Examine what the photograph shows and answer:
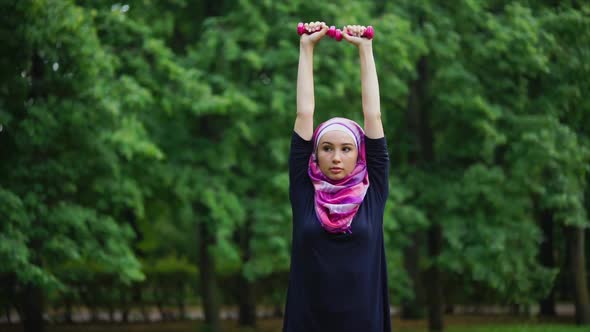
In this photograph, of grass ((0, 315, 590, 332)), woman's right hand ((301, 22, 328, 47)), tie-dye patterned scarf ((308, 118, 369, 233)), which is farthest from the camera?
grass ((0, 315, 590, 332))

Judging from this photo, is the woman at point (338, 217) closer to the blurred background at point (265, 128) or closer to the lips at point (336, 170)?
the lips at point (336, 170)

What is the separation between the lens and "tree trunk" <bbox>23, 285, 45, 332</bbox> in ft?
39.7

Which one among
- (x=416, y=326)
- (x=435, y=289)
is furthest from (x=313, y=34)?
(x=416, y=326)

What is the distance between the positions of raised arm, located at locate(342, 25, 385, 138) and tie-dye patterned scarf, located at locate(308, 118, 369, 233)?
9 centimetres

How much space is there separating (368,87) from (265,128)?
989 centimetres

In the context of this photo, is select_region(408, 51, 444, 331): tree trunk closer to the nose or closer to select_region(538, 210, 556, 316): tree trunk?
select_region(538, 210, 556, 316): tree trunk

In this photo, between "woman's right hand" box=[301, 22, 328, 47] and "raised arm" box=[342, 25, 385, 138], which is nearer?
"raised arm" box=[342, 25, 385, 138]

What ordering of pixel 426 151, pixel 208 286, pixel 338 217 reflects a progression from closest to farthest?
pixel 338 217, pixel 208 286, pixel 426 151

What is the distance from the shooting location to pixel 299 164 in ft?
12.6

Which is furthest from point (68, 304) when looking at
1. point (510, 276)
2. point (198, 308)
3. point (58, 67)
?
point (510, 276)

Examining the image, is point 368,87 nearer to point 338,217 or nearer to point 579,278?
point 338,217

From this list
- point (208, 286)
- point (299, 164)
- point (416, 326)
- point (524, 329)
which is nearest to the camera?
point (299, 164)

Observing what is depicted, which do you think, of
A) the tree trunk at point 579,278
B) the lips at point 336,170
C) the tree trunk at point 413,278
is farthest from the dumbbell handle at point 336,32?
the tree trunk at point 579,278

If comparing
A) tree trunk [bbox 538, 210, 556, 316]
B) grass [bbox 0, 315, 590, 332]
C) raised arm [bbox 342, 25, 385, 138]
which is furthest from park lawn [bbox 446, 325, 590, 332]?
raised arm [bbox 342, 25, 385, 138]
